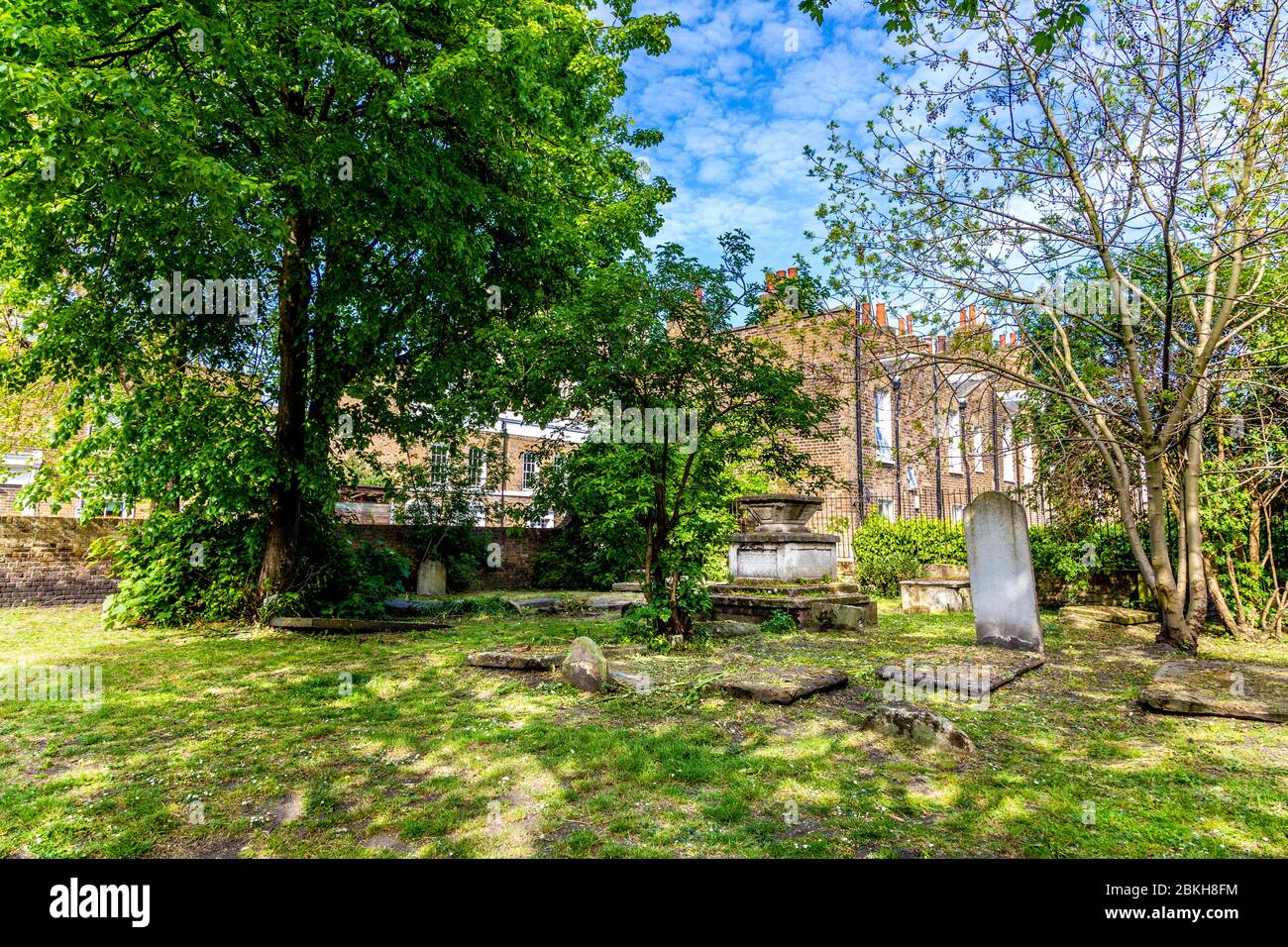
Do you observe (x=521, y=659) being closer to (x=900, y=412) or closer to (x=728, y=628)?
(x=728, y=628)

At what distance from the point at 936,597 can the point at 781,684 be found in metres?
9.35

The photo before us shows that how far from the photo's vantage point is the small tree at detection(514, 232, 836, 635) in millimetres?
7996

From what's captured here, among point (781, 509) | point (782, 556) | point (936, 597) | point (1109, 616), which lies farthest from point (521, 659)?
point (1109, 616)

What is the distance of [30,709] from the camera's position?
5980 mm

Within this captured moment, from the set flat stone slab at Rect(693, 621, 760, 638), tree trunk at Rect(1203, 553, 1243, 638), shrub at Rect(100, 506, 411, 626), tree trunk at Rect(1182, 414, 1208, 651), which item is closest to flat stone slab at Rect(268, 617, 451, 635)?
shrub at Rect(100, 506, 411, 626)

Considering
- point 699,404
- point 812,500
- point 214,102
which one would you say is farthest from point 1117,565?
point 214,102

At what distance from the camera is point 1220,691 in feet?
20.0

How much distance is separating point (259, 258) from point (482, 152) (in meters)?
4.10

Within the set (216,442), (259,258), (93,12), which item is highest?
(93,12)

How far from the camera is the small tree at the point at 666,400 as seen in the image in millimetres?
7996

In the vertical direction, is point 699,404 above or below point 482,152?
below

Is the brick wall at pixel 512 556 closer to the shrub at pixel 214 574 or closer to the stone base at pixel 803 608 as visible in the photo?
the shrub at pixel 214 574

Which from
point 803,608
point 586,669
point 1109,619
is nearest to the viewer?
point 586,669
